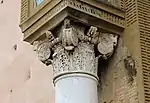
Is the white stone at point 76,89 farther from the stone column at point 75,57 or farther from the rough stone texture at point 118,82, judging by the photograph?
the rough stone texture at point 118,82

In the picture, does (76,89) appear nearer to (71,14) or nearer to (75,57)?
(75,57)

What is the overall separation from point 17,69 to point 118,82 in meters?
2.72

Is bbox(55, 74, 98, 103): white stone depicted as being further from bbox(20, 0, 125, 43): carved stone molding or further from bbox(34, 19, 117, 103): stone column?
bbox(20, 0, 125, 43): carved stone molding

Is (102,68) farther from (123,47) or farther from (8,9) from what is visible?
(8,9)

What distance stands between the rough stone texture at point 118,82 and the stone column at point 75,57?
100 millimetres

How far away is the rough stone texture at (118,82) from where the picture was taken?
4.69 m

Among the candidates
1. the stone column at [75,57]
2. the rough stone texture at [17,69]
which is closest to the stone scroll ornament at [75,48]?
the stone column at [75,57]

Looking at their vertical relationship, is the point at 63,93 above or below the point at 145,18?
below

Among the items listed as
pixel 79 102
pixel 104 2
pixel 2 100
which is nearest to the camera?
pixel 79 102

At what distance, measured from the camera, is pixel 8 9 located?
7.89 metres

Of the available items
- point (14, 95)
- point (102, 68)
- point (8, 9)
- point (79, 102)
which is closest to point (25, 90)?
point (14, 95)

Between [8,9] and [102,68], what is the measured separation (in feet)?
10.3

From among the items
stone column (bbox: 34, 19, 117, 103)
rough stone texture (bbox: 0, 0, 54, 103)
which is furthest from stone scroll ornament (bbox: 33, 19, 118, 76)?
rough stone texture (bbox: 0, 0, 54, 103)

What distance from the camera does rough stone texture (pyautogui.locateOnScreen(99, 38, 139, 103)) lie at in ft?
15.4
